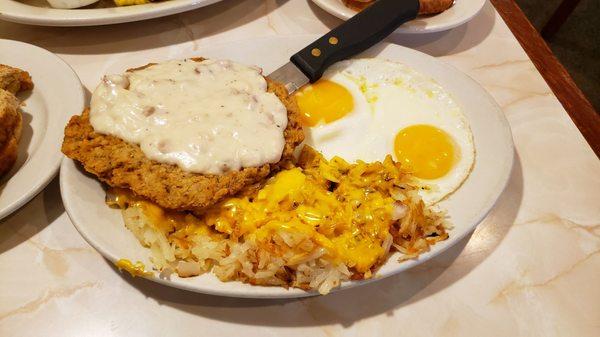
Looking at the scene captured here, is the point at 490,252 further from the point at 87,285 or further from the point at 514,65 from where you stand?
the point at 87,285

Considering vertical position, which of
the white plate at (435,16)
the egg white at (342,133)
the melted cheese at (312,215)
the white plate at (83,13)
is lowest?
the egg white at (342,133)

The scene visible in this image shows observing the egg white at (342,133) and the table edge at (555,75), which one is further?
the table edge at (555,75)

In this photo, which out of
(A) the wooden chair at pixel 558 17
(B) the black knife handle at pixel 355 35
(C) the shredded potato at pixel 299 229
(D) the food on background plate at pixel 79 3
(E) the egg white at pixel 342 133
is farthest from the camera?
(A) the wooden chair at pixel 558 17

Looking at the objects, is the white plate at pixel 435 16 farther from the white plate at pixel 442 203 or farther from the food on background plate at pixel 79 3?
the food on background plate at pixel 79 3

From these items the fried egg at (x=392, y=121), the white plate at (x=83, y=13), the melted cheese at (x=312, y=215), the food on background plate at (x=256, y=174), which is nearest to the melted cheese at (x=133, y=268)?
the food on background plate at (x=256, y=174)

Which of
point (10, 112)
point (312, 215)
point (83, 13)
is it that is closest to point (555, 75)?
point (312, 215)

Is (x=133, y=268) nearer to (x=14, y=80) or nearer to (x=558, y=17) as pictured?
(x=14, y=80)

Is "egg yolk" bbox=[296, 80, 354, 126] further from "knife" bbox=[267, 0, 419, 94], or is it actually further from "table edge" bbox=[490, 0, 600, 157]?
"table edge" bbox=[490, 0, 600, 157]

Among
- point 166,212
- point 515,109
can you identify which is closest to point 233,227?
point 166,212
